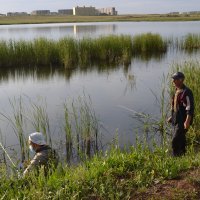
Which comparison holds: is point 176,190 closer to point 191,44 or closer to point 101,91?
point 101,91

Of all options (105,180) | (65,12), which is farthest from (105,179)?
(65,12)

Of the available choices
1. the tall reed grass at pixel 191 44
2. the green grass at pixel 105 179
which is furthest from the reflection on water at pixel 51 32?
the green grass at pixel 105 179

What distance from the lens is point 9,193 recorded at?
396 centimetres

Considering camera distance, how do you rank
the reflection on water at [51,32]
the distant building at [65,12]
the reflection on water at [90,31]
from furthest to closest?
the distant building at [65,12]
the reflection on water at [90,31]
the reflection on water at [51,32]

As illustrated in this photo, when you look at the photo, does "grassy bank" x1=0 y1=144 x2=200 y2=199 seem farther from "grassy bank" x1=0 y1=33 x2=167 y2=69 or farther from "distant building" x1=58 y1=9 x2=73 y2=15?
"distant building" x1=58 y1=9 x2=73 y2=15

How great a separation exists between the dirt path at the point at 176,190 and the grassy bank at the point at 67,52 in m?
12.6

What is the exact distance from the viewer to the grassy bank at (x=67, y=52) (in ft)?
54.1

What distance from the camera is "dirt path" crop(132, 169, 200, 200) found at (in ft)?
12.2

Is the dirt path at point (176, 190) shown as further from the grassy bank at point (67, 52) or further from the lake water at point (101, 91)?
the grassy bank at point (67, 52)

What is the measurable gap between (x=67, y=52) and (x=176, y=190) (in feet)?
43.6

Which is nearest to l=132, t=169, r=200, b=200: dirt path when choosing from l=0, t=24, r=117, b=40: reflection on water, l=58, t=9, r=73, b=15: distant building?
l=0, t=24, r=117, b=40: reflection on water

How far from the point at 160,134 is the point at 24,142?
8.93 feet

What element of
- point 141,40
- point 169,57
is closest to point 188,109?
point 169,57

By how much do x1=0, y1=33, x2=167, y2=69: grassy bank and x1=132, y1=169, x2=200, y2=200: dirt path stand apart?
41.2 feet
